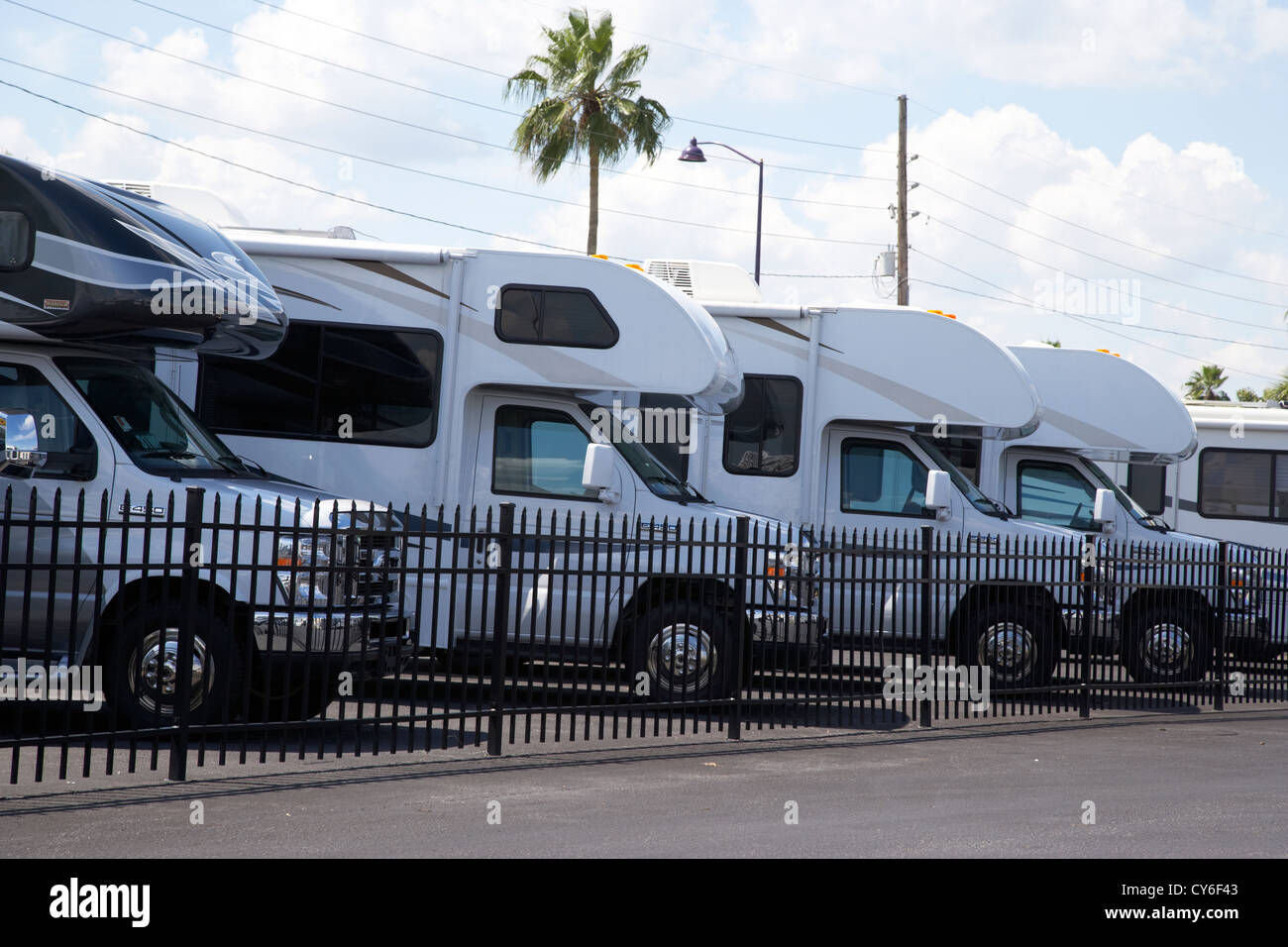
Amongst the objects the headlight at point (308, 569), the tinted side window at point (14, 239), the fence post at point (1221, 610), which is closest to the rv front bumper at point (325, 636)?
the headlight at point (308, 569)

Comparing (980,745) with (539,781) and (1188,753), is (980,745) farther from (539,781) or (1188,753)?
(539,781)

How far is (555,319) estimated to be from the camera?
454 inches

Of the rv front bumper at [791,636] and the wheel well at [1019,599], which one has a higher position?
the wheel well at [1019,599]

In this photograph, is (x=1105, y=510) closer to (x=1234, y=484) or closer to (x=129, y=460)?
(x=1234, y=484)

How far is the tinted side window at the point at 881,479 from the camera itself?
13.3 meters

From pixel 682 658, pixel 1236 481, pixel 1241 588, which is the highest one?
pixel 1236 481

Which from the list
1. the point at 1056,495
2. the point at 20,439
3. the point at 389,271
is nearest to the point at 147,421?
the point at 20,439

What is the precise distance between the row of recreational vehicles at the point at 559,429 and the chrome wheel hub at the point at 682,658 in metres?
0.03

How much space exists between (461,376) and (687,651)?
309 centimetres

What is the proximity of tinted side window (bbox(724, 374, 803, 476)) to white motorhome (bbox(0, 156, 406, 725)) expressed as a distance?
4.80 meters

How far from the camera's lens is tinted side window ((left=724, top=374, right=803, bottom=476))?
13.5 metres

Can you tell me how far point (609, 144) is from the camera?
30625 mm

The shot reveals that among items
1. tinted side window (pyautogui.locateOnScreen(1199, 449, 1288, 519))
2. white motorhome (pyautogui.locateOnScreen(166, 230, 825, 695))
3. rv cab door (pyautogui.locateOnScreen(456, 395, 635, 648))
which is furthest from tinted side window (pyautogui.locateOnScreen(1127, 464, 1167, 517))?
rv cab door (pyautogui.locateOnScreen(456, 395, 635, 648))

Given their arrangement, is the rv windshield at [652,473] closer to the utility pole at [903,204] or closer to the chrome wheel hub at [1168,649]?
the chrome wheel hub at [1168,649]
